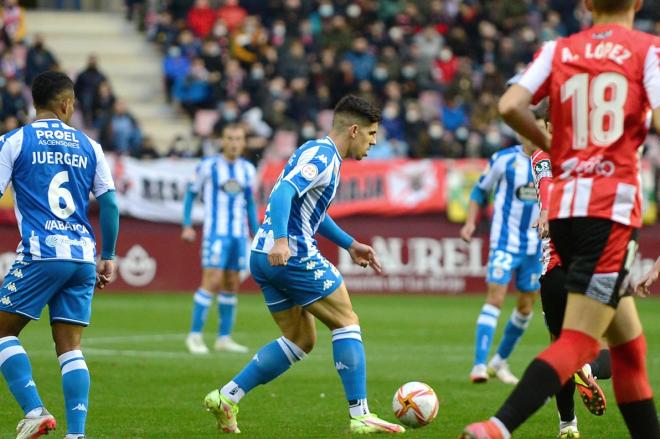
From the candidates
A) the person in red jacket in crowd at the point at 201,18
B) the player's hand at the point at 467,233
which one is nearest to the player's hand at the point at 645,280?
the player's hand at the point at 467,233

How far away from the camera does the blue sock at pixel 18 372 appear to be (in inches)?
306

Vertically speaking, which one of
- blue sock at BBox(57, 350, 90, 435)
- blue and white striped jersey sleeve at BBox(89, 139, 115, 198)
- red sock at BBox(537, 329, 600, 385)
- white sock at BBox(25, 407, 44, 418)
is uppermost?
blue and white striped jersey sleeve at BBox(89, 139, 115, 198)

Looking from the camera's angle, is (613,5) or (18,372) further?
(18,372)

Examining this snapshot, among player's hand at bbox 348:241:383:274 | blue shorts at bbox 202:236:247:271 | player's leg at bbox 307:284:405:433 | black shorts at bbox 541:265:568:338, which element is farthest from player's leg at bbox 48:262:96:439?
blue shorts at bbox 202:236:247:271

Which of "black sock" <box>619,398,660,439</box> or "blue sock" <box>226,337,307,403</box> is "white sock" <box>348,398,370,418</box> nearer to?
"blue sock" <box>226,337,307,403</box>

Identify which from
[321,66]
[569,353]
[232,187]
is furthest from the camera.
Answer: [321,66]

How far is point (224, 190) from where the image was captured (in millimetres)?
15656

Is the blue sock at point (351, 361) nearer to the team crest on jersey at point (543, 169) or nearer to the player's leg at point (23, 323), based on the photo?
the team crest on jersey at point (543, 169)

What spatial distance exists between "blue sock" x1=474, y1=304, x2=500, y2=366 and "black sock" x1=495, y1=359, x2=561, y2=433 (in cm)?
606

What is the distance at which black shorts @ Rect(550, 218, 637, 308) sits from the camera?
6043mm

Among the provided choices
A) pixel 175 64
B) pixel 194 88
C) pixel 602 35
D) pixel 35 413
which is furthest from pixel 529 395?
pixel 175 64

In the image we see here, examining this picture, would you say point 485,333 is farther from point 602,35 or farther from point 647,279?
point 602,35

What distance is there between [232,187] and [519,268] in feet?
15.0

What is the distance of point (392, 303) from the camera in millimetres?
22484
